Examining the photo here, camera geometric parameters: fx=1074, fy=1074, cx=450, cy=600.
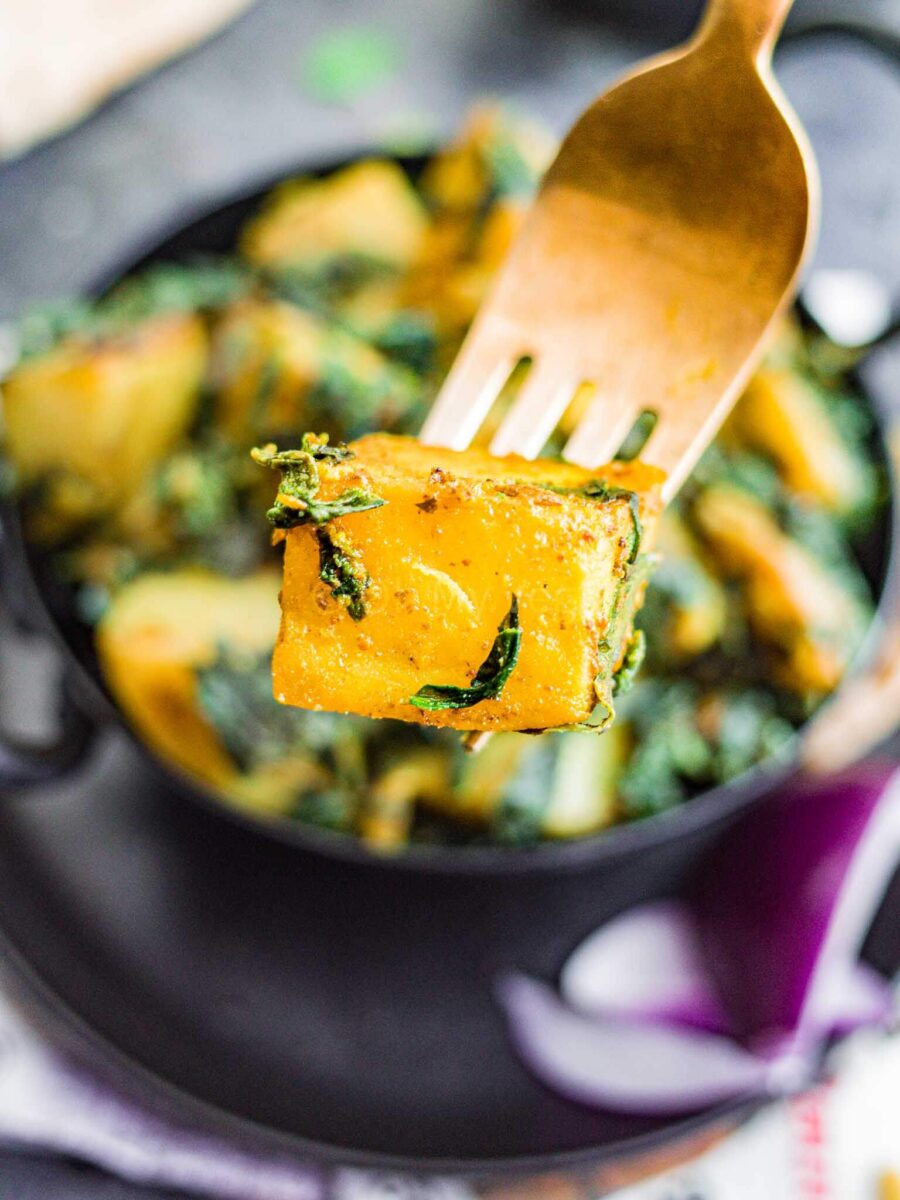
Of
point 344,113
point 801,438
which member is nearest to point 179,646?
point 801,438

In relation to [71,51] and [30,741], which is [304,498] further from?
[71,51]

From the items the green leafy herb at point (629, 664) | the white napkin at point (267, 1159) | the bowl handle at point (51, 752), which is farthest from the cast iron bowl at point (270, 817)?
the green leafy herb at point (629, 664)

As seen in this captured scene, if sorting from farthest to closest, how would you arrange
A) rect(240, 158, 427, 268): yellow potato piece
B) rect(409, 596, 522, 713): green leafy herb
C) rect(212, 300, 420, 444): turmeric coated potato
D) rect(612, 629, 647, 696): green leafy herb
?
rect(240, 158, 427, 268): yellow potato piece → rect(212, 300, 420, 444): turmeric coated potato → rect(612, 629, 647, 696): green leafy herb → rect(409, 596, 522, 713): green leafy herb

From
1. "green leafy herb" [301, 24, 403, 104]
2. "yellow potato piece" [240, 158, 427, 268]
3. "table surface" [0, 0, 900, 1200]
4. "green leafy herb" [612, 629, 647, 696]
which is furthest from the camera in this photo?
"green leafy herb" [301, 24, 403, 104]

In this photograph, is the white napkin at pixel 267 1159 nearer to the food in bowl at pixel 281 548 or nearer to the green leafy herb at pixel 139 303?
the food in bowl at pixel 281 548

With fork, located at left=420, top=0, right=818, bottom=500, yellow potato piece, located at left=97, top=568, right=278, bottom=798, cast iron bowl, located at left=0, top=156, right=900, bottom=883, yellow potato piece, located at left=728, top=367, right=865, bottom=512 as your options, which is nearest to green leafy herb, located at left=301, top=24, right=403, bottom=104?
cast iron bowl, located at left=0, top=156, right=900, bottom=883

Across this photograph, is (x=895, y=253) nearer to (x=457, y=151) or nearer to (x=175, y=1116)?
(x=457, y=151)

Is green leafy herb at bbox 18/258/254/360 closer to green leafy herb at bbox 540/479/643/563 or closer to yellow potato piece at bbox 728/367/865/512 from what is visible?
yellow potato piece at bbox 728/367/865/512
